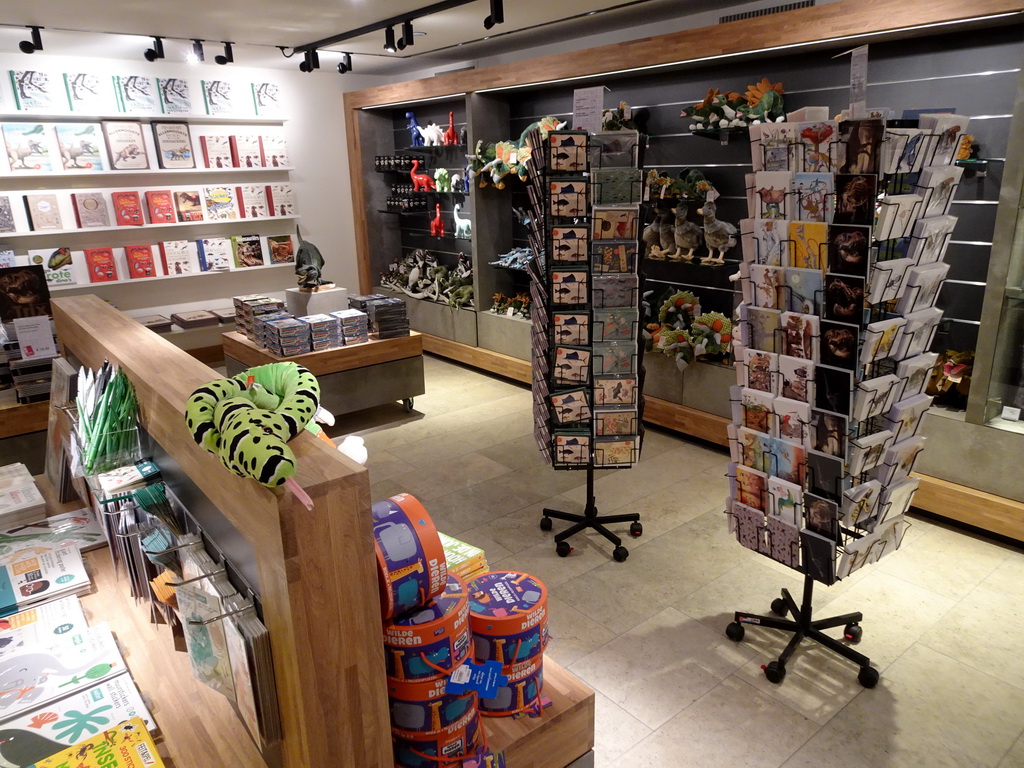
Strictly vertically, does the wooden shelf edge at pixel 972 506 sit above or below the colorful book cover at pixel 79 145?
below

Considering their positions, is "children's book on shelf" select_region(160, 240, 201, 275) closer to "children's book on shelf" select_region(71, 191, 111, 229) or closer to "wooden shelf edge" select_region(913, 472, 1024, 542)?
"children's book on shelf" select_region(71, 191, 111, 229)

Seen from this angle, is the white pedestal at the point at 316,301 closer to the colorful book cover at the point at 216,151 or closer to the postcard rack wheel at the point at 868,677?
the colorful book cover at the point at 216,151

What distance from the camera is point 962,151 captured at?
352cm

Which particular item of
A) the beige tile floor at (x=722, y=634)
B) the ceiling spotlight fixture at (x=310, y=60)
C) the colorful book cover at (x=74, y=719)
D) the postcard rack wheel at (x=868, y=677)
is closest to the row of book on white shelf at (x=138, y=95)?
the ceiling spotlight fixture at (x=310, y=60)

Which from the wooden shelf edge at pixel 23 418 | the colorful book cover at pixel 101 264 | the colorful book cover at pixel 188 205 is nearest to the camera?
the wooden shelf edge at pixel 23 418

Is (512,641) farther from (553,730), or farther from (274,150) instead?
(274,150)

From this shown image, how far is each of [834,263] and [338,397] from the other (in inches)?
153

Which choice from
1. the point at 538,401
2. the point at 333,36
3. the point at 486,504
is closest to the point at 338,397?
the point at 486,504

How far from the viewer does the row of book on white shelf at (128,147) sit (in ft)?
19.6

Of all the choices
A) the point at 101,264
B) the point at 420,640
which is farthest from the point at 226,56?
the point at 420,640

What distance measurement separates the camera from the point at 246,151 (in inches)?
280

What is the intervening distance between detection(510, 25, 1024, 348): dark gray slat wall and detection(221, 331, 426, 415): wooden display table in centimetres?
260

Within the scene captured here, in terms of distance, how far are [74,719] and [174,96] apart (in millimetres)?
6476

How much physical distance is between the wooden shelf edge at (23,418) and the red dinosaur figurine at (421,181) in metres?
4.55
